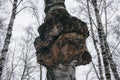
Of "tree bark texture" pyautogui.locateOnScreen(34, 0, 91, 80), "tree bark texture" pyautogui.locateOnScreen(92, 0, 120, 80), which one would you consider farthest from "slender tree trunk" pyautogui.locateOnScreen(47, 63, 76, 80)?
"tree bark texture" pyautogui.locateOnScreen(92, 0, 120, 80)

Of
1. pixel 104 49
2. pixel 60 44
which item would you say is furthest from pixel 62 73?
pixel 104 49

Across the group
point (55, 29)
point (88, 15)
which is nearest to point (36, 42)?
point (55, 29)

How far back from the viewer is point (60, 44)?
156 cm

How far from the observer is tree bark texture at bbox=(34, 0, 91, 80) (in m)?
1.53

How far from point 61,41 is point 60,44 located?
3 cm

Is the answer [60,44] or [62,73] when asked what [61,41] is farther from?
[62,73]

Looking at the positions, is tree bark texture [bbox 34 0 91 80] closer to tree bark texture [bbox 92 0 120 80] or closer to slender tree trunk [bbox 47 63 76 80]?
slender tree trunk [bbox 47 63 76 80]

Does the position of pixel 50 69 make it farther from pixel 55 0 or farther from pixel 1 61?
pixel 1 61

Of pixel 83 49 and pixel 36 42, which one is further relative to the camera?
pixel 36 42

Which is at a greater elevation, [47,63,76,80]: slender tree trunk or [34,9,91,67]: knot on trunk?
[34,9,91,67]: knot on trunk

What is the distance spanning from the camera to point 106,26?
48.6 ft

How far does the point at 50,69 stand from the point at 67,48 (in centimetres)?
20

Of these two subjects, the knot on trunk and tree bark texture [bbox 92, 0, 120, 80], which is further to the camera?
tree bark texture [bbox 92, 0, 120, 80]

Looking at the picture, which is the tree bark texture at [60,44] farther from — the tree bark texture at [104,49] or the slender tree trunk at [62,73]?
the tree bark texture at [104,49]
